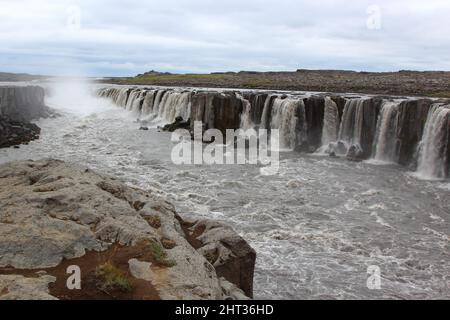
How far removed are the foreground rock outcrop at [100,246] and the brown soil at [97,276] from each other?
17mm

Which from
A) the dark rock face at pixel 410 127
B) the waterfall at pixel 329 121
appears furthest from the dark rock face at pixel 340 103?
the dark rock face at pixel 410 127

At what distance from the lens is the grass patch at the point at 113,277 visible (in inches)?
298

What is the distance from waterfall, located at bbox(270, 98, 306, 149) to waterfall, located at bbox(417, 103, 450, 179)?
1054 centimetres

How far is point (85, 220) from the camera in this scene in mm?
10234

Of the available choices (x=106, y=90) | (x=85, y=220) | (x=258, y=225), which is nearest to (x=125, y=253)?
(x=85, y=220)

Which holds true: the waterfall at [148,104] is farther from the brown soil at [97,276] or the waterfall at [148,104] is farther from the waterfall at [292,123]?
the brown soil at [97,276]

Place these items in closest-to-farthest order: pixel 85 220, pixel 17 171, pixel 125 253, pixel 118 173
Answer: pixel 125 253
pixel 85 220
pixel 17 171
pixel 118 173

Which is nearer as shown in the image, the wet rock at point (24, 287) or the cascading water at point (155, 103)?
the wet rock at point (24, 287)

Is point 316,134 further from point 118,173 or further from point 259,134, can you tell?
point 118,173

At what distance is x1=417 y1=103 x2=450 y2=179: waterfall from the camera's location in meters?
28.3

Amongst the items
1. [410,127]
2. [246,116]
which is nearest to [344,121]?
[410,127]

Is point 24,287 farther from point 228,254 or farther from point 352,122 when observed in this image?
point 352,122

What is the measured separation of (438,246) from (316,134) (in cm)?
2219

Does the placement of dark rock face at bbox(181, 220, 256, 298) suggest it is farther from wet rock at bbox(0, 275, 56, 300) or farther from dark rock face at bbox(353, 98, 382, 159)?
dark rock face at bbox(353, 98, 382, 159)
